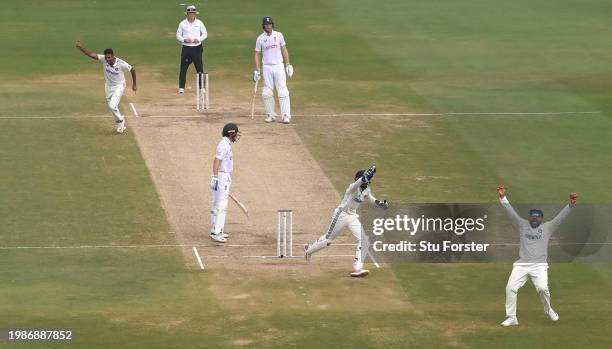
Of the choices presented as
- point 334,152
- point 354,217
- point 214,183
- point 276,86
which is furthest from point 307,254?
point 276,86

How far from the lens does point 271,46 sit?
136 feet

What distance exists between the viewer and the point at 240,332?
27484 mm

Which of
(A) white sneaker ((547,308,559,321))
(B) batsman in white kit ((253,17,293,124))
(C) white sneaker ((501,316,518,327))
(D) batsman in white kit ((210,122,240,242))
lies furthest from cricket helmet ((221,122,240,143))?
(B) batsman in white kit ((253,17,293,124))

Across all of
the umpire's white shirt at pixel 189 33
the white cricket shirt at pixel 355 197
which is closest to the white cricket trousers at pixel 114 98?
the umpire's white shirt at pixel 189 33

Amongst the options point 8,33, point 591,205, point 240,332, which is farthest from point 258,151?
point 8,33

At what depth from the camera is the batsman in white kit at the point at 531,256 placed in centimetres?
2789

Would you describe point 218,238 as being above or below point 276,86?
below

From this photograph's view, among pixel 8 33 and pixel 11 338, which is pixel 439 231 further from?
pixel 8 33

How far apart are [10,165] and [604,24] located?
83.6 ft

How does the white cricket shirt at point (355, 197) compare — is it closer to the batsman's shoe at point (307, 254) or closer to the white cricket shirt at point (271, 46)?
the batsman's shoe at point (307, 254)

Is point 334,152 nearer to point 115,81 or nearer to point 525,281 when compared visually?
Result: point 115,81

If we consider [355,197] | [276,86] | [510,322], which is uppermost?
[355,197]

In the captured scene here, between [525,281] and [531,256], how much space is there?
0.47 m

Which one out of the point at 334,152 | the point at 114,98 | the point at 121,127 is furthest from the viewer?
the point at 121,127
